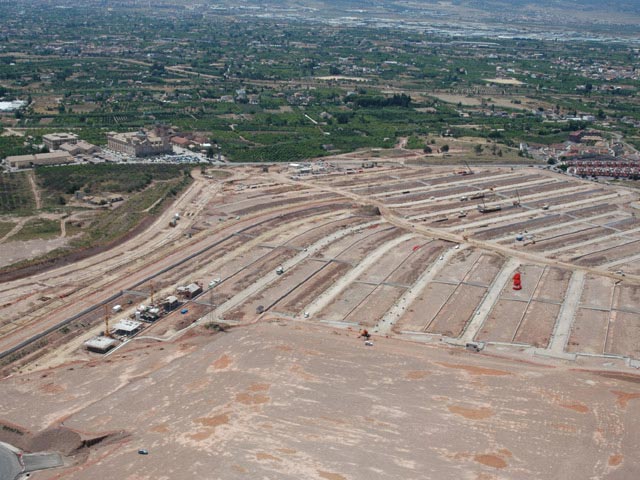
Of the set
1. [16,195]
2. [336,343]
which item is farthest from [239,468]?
[16,195]

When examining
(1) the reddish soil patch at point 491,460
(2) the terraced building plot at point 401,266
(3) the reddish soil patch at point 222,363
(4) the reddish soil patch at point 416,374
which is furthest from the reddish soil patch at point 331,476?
(2) the terraced building plot at point 401,266

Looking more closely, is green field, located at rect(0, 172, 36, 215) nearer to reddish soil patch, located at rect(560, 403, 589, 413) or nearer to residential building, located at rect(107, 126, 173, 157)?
A: residential building, located at rect(107, 126, 173, 157)

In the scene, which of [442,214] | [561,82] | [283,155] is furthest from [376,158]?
[561,82]

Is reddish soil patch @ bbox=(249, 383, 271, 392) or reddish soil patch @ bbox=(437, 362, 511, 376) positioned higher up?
reddish soil patch @ bbox=(249, 383, 271, 392)

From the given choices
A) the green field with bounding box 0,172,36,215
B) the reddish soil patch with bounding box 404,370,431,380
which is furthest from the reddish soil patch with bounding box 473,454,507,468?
the green field with bounding box 0,172,36,215

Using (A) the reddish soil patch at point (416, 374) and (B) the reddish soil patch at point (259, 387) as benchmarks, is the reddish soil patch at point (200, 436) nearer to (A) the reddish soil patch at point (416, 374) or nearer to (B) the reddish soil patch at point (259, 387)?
(B) the reddish soil patch at point (259, 387)
